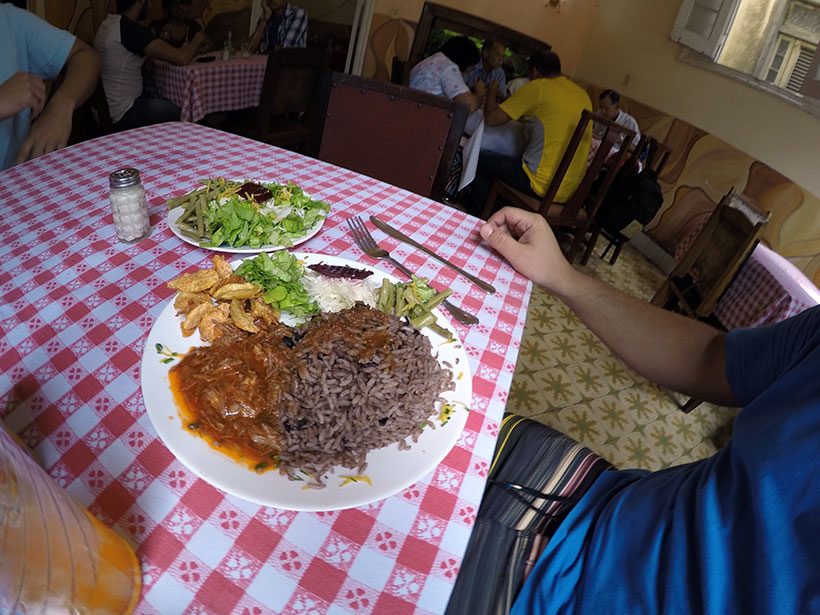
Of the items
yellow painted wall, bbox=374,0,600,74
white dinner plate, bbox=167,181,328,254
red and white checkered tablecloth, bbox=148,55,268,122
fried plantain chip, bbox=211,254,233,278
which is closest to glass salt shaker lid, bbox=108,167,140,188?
white dinner plate, bbox=167,181,328,254

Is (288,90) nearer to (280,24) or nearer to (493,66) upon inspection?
(280,24)

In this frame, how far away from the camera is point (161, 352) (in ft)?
2.86

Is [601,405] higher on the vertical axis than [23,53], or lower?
lower

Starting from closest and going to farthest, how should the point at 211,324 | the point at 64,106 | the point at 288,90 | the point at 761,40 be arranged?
1. the point at 211,324
2. the point at 64,106
3. the point at 288,90
4. the point at 761,40

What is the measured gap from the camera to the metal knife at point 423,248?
1.29 m

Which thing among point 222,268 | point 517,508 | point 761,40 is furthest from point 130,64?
point 761,40

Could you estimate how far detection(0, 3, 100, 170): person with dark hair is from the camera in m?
1.66

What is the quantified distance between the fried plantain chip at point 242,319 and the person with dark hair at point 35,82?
1.40 meters

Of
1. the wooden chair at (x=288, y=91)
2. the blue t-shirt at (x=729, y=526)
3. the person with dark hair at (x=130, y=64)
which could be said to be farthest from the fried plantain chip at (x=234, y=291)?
the person with dark hair at (x=130, y=64)

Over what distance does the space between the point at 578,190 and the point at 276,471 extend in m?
3.58

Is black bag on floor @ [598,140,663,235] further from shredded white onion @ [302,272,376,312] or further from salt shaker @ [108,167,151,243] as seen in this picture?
salt shaker @ [108,167,151,243]

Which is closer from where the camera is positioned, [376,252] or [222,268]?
[222,268]

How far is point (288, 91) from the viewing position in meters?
3.53

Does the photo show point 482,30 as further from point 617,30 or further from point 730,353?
point 730,353
